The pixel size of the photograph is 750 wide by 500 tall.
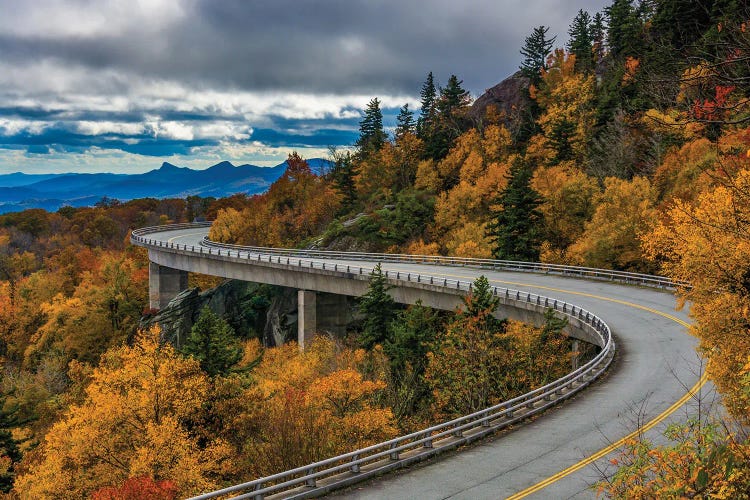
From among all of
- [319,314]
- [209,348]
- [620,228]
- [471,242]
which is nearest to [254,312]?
[319,314]

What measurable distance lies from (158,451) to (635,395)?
21.0 m

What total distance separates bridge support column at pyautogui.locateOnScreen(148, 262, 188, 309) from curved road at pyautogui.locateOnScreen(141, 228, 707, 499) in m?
64.2

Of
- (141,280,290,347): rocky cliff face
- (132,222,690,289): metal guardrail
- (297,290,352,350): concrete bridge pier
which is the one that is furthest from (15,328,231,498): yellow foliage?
(141,280,290,347): rocky cliff face

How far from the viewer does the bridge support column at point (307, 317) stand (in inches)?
2378

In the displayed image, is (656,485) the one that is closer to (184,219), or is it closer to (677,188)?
(677,188)

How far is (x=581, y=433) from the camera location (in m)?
19.5

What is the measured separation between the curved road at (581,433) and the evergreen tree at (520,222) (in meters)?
23.1

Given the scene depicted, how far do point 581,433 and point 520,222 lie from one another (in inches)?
1638

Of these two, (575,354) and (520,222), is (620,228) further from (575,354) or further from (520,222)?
(575,354)

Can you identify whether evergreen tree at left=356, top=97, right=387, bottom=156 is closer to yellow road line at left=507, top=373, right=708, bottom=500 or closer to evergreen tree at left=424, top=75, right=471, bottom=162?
evergreen tree at left=424, top=75, right=471, bottom=162

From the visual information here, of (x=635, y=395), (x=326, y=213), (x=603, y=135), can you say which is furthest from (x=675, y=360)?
(x=326, y=213)

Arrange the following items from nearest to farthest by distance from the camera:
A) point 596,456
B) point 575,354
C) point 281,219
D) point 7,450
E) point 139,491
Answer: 1. point 596,456
2. point 139,491
3. point 575,354
4. point 7,450
5. point 281,219

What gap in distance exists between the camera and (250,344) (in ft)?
238

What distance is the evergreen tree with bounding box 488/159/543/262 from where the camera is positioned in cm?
5931
